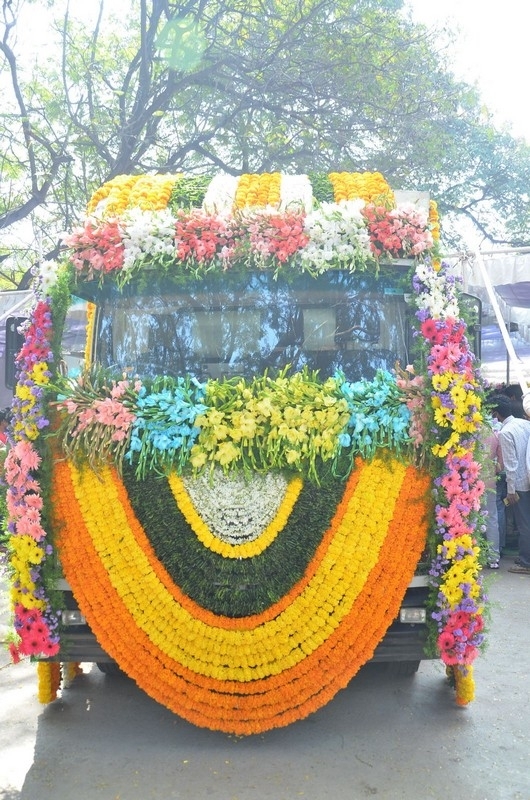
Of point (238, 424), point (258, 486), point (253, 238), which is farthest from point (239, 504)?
point (253, 238)

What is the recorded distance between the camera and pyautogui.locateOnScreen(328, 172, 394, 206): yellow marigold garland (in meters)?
5.01

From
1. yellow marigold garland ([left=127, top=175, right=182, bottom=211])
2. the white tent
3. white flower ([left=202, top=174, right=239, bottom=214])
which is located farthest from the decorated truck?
the white tent

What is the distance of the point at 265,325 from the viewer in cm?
448

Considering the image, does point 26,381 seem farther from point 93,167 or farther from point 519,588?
point 93,167

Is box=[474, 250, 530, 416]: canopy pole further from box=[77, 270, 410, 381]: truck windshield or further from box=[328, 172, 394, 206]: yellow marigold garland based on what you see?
box=[77, 270, 410, 381]: truck windshield

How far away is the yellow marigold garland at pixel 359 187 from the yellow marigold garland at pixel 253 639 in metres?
1.87

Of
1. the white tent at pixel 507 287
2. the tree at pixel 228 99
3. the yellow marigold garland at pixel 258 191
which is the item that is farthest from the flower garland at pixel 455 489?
the tree at pixel 228 99

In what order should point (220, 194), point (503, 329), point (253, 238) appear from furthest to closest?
1. point (503, 329)
2. point (220, 194)
3. point (253, 238)

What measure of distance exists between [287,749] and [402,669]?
143cm

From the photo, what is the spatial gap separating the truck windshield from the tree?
24.1 feet

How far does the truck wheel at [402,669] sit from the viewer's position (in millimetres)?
5312

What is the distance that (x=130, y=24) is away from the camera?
13023 millimetres

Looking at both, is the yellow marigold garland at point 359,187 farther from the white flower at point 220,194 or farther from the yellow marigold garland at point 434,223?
the white flower at point 220,194

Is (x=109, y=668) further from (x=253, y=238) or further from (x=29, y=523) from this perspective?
(x=253, y=238)
